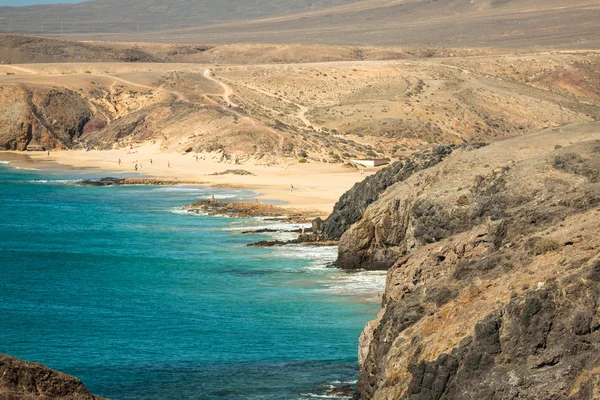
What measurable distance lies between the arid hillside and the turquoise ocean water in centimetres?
3175

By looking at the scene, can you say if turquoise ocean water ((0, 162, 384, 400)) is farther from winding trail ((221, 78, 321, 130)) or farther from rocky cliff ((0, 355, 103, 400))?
winding trail ((221, 78, 321, 130))

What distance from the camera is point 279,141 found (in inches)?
2884

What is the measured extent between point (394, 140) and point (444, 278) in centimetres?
6688

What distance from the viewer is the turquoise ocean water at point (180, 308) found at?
21.0 m

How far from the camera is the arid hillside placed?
3132 inches

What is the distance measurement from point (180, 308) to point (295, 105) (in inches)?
2776

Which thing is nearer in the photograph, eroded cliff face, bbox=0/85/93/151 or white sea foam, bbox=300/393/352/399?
white sea foam, bbox=300/393/352/399

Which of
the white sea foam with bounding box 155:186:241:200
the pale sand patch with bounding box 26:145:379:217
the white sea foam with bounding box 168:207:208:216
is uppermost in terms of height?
the pale sand patch with bounding box 26:145:379:217

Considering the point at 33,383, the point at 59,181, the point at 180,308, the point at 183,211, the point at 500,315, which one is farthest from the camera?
the point at 59,181

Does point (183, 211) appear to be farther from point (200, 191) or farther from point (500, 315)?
point (500, 315)

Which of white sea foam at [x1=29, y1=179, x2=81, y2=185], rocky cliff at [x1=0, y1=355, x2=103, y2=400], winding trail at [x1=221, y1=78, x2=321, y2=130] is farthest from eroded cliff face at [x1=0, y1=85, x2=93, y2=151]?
rocky cliff at [x1=0, y1=355, x2=103, y2=400]

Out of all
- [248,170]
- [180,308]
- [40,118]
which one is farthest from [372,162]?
[180,308]

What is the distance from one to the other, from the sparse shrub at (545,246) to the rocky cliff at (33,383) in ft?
23.5

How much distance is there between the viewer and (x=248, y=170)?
2630 inches
